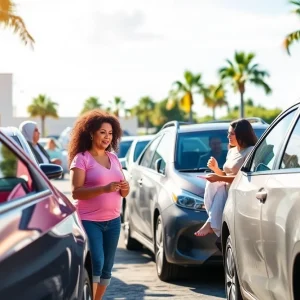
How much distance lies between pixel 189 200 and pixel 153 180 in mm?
1419

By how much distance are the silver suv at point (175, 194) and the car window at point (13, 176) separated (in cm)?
521

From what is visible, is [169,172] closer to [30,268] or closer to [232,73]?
[30,268]

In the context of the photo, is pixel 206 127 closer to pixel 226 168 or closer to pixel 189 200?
pixel 189 200

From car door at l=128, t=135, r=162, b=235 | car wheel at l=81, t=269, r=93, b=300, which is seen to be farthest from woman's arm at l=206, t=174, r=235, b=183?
car wheel at l=81, t=269, r=93, b=300

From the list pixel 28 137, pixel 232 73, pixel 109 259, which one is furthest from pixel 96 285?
pixel 232 73

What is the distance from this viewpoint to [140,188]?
41.8 ft

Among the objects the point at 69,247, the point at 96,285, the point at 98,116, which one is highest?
the point at 98,116

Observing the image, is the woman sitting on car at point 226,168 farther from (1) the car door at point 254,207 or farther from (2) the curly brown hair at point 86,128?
(1) the car door at point 254,207

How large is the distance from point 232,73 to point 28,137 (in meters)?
74.4

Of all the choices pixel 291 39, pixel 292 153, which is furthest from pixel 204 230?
pixel 291 39

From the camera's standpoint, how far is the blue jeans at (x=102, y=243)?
794cm

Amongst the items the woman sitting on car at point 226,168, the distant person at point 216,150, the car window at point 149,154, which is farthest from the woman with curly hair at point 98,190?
the car window at point 149,154

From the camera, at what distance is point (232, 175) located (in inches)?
387

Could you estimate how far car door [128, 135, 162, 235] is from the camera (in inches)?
492
